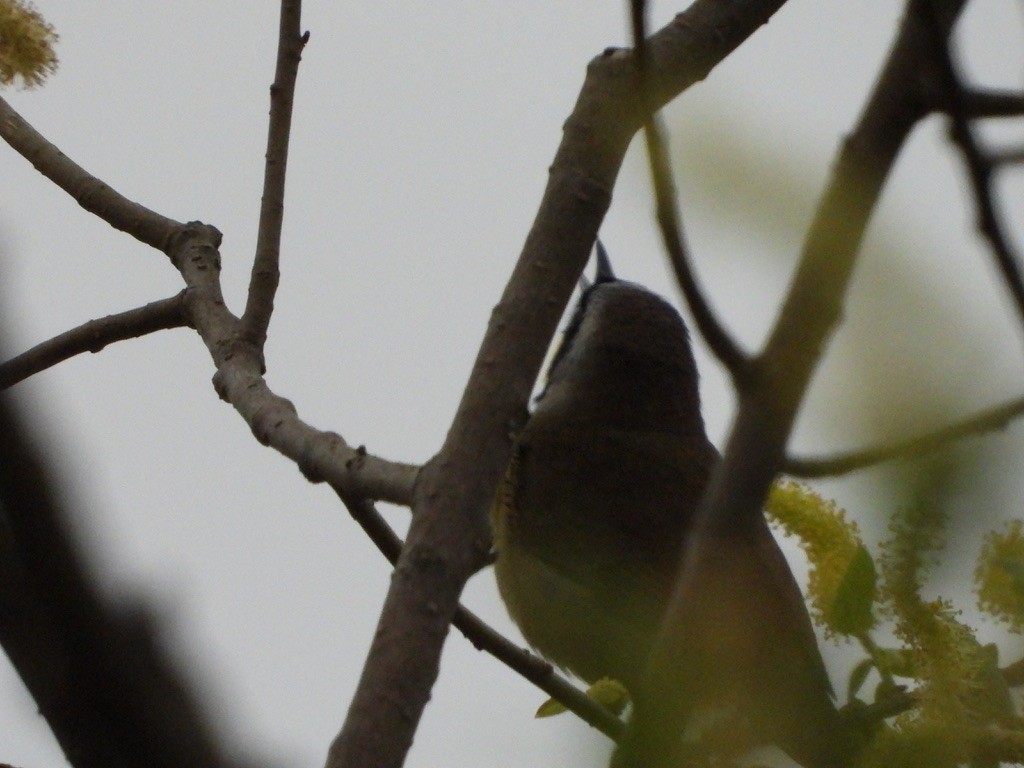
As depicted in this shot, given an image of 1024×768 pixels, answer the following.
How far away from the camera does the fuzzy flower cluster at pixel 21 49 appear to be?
2.61 metres

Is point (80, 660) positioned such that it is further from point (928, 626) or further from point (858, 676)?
point (858, 676)

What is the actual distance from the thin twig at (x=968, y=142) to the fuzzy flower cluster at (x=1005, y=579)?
0.86 feet

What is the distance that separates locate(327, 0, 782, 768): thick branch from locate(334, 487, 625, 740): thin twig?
0.37m

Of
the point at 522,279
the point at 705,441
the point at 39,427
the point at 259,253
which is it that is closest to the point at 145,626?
the point at 39,427

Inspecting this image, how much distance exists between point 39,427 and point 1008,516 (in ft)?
3.57

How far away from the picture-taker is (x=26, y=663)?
1.36 metres

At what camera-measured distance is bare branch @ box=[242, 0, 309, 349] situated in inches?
107

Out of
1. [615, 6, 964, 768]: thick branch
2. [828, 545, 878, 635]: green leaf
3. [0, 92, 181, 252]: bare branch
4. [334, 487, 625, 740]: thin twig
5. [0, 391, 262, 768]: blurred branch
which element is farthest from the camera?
[0, 92, 181, 252]: bare branch

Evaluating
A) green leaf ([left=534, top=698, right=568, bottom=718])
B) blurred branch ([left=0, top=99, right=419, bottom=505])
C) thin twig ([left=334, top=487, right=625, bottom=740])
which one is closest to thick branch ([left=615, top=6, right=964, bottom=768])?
blurred branch ([left=0, top=99, right=419, bottom=505])

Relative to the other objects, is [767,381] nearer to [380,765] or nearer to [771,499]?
[380,765]

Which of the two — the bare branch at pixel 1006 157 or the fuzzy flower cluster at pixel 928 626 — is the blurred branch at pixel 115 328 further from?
the bare branch at pixel 1006 157

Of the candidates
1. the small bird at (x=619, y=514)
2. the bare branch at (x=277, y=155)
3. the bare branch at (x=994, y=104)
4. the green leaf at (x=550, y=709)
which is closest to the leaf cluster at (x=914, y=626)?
the small bird at (x=619, y=514)

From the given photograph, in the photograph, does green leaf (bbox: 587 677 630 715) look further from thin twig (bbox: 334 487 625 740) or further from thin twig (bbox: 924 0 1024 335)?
thin twig (bbox: 924 0 1024 335)

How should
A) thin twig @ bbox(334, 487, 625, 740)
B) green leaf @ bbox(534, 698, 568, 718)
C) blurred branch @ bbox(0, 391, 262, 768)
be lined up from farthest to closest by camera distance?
1. green leaf @ bbox(534, 698, 568, 718)
2. thin twig @ bbox(334, 487, 625, 740)
3. blurred branch @ bbox(0, 391, 262, 768)
